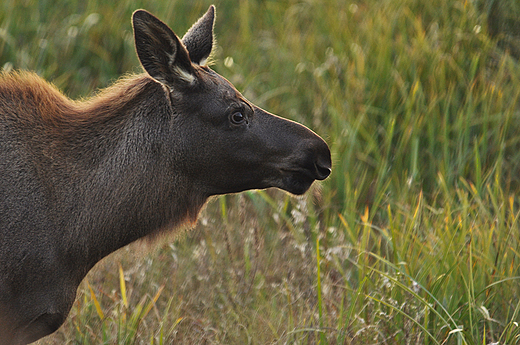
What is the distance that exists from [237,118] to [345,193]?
1.72 m

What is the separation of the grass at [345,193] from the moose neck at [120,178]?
22 centimetres

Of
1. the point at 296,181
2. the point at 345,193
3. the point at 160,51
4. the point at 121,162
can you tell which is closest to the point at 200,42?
the point at 160,51

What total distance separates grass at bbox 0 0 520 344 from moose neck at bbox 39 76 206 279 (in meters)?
0.22

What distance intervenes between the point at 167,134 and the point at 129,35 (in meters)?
3.22

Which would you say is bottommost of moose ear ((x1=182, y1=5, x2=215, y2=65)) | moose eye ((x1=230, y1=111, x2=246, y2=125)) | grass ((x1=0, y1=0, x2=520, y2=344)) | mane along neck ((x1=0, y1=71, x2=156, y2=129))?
grass ((x1=0, y1=0, x2=520, y2=344))

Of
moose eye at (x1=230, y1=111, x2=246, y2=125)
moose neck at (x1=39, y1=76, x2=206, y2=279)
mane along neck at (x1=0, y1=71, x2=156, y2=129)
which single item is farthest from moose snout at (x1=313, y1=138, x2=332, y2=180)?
mane along neck at (x1=0, y1=71, x2=156, y2=129)

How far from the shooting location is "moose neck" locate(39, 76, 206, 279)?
2.84 m

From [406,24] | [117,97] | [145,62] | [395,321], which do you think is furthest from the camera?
[406,24]

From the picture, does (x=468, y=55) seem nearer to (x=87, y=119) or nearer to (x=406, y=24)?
(x=406, y=24)

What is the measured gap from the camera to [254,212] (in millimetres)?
4680

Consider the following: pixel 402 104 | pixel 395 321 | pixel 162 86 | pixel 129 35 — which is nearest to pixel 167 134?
pixel 162 86

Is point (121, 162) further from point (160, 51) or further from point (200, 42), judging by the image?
point (200, 42)

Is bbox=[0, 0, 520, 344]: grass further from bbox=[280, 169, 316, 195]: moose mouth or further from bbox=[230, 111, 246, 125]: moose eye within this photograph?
bbox=[230, 111, 246, 125]: moose eye

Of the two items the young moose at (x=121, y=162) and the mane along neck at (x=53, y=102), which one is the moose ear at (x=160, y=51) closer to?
the young moose at (x=121, y=162)
